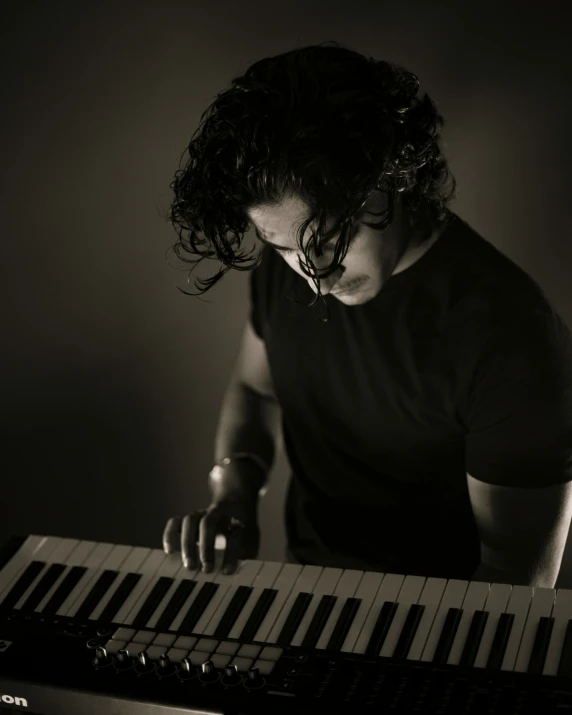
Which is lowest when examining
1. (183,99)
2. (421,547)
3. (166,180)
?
(421,547)

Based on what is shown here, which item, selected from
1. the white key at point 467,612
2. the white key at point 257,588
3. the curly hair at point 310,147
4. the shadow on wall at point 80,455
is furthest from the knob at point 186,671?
the shadow on wall at point 80,455

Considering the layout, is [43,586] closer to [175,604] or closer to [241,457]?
[175,604]

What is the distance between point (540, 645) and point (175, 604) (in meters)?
0.64

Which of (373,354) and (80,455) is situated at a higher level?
(373,354)

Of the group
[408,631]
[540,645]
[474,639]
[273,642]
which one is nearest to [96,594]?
[273,642]

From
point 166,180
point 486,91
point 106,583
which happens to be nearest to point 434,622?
point 106,583

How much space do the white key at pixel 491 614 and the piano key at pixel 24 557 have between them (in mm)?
866

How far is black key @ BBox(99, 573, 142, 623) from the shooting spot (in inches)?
65.5

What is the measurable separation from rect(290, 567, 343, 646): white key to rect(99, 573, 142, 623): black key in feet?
1.12

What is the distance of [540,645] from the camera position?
4.78 feet

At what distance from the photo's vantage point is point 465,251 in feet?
6.07

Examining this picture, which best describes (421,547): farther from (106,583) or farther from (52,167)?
(52,167)

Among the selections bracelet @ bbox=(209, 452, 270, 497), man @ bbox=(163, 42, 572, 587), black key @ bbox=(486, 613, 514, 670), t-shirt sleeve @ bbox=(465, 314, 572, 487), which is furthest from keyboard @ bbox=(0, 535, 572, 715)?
bracelet @ bbox=(209, 452, 270, 497)

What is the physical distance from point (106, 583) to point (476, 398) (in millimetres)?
796
